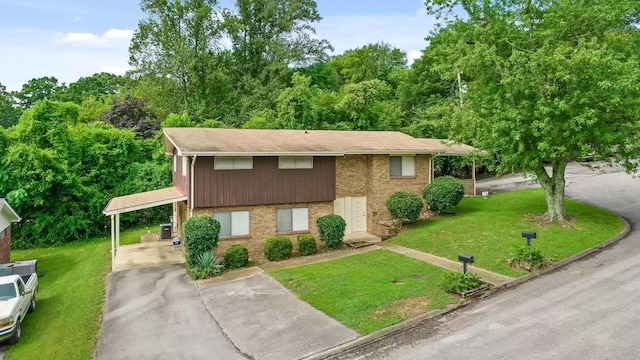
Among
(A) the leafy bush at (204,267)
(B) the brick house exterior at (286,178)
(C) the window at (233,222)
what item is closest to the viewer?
(A) the leafy bush at (204,267)

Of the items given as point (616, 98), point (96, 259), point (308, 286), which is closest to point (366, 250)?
point (308, 286)

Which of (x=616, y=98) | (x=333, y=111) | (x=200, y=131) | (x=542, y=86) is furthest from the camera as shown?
(x=333, y=111)

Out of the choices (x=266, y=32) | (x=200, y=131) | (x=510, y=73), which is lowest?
(x=200, y=131)

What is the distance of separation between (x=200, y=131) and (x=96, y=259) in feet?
26.2

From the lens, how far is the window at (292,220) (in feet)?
58.5

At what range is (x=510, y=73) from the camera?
1667 centimetres

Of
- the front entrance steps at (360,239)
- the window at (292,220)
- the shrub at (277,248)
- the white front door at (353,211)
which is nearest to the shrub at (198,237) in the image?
the shrub at (277,248)

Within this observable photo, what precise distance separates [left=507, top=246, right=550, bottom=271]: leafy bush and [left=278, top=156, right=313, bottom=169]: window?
9.10 m

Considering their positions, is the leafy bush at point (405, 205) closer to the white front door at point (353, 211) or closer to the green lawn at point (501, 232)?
the green lawn at point (501, 232)

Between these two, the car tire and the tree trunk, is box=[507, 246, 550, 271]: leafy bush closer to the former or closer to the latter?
the tree trunk

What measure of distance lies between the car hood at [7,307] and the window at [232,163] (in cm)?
780

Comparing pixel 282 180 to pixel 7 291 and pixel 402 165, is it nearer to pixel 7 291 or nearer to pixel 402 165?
pixel 402 165

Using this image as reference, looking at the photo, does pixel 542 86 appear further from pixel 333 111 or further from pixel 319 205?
pixel 333 111

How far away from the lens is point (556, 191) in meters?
17.8
